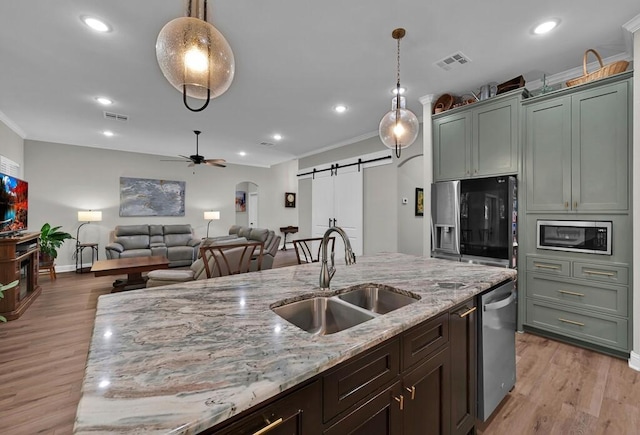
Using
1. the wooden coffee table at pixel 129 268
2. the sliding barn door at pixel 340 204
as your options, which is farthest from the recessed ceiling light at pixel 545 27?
the wooden coffee table at pixel 129 268

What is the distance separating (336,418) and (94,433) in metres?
0.62

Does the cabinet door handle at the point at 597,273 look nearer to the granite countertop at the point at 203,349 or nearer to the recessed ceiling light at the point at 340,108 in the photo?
the granite countertop at the point at 203,349

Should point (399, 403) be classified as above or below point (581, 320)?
above

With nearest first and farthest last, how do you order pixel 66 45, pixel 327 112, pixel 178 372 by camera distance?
1. pixel 178 372
2. pixel 66 45
3. pixel 327 112

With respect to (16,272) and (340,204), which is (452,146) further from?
(16,272)

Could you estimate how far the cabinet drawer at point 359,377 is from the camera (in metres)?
0.84

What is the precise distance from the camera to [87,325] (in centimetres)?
318

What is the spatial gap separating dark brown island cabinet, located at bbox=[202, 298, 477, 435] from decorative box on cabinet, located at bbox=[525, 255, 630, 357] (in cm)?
183

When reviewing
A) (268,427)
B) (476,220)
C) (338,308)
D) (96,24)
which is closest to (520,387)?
(476,220)

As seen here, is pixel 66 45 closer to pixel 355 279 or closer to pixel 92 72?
pixel 92 72

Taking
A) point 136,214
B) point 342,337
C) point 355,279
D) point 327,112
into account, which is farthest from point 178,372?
point 136,214

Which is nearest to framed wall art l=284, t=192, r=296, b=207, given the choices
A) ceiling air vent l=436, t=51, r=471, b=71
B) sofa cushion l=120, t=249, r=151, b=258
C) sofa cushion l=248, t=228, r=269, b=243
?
sofa cushion l=248, t=228, r=269, b=243

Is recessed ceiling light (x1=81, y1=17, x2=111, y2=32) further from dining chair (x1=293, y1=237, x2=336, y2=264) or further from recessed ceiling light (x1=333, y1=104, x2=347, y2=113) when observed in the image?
recessed ceiling light (x1=333, y1=104, x2=347, y2=113)

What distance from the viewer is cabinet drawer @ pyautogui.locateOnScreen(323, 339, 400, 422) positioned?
84 centimetres
